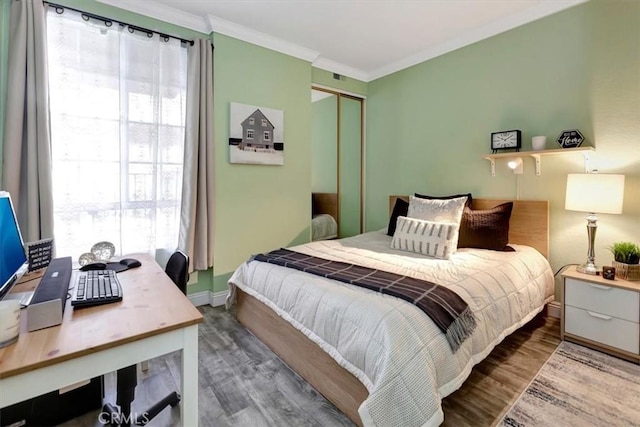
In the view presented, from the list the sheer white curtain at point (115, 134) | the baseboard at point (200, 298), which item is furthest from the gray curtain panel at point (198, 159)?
the baseboard at point (200, 298)

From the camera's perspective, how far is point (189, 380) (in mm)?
1064

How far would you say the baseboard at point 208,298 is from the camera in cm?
300

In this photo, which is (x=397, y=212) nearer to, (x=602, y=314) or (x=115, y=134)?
(x=602, y=314)

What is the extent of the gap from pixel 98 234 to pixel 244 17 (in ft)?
7.41

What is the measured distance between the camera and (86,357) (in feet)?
2.94

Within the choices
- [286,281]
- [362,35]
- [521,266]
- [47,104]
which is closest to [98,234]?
[47,104]

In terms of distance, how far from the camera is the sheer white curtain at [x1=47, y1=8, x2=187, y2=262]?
227cm

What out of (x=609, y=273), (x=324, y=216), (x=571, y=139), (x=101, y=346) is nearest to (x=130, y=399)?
(x=101, y=346)

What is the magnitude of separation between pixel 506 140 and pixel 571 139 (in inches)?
19.6

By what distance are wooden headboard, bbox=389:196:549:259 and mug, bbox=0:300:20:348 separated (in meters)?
3.29

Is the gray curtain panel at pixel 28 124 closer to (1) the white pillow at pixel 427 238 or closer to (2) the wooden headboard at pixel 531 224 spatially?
(1) the white pillow at pixel 427 238

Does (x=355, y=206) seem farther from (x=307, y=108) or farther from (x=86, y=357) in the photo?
(x=86, y=357)

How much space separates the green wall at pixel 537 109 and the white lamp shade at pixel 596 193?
1.13 ft

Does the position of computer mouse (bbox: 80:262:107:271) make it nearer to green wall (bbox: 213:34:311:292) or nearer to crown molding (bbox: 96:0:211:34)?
green wall (bbox: 213:34:311:292)
